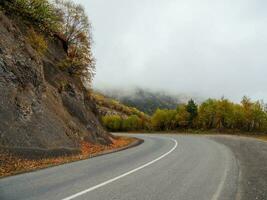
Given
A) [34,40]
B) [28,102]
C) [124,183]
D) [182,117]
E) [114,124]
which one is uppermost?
[34,40]

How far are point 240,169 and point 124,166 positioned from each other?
484cm

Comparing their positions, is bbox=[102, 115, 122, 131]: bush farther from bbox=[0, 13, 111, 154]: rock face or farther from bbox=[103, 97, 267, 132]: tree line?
bbox=[0, 13, 111, 154]: rock face

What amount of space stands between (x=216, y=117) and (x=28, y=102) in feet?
263

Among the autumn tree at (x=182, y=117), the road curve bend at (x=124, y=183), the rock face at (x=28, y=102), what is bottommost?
the road curve bend at (x=124, y=183)

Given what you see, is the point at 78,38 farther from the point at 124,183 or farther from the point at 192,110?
the point at 192,110

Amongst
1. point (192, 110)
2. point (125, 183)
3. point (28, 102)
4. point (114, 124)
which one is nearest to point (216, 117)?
point (192, 110)

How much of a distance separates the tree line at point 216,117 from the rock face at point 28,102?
215ft

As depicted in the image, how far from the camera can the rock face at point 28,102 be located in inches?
694

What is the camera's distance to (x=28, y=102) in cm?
1994

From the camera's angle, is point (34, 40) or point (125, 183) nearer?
point (125, 183)

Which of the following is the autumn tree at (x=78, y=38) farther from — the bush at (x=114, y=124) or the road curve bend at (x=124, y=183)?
the bush at (x=114, y=124)

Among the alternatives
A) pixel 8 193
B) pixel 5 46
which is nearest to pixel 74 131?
pixel 5 46

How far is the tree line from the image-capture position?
8781 centimetres

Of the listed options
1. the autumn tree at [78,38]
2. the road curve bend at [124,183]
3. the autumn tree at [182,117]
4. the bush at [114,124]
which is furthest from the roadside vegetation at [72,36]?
the bush at [114,124]
